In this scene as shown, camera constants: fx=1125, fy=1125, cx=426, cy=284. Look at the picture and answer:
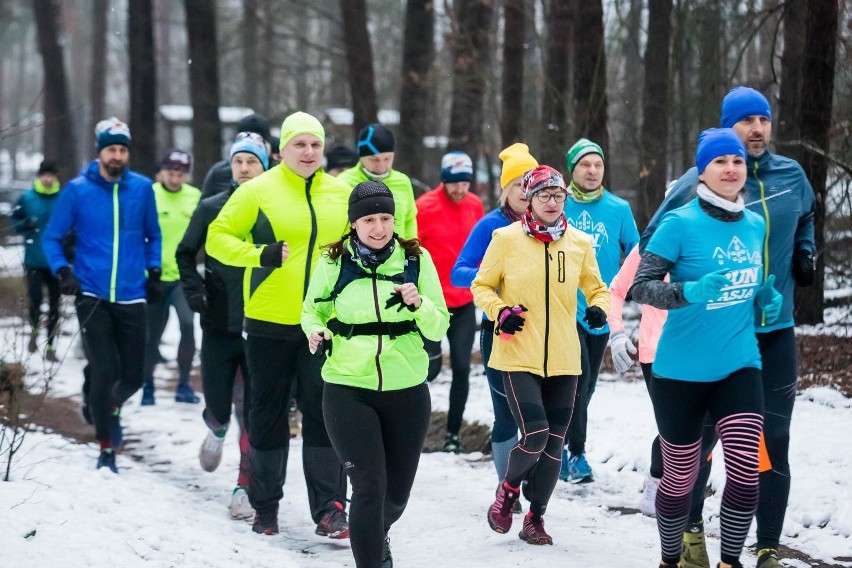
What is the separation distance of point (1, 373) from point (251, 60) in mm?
29051

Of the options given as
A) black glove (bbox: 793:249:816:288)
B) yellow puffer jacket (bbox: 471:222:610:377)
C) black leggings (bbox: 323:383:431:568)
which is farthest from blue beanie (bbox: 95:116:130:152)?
black glove (bbox: 793:249:816:288)

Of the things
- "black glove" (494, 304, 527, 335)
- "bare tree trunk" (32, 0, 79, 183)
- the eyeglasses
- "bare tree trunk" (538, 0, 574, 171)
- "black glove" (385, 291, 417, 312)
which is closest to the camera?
"black glove" (385, 291, 417, 312)

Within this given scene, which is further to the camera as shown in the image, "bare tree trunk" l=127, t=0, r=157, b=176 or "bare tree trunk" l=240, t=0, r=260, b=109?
"bare tree trunk" l=240, t=0, r=260, b=109

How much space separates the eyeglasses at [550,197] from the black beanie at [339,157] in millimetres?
4665

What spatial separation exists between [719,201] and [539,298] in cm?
130

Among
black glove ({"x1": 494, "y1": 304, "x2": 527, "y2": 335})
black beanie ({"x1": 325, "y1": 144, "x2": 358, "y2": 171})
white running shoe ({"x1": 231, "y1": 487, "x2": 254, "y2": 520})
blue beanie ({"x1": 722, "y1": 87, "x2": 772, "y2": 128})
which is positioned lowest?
white running shoe ({"x1": 231, "y1": 487, "x2": 254, "y2": 520})

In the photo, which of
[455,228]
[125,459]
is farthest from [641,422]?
[125,459]

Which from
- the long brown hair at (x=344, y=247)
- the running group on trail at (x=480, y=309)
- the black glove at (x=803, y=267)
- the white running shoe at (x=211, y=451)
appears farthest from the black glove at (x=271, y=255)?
the black glove at (x=803, y=267)

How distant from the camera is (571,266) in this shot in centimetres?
618

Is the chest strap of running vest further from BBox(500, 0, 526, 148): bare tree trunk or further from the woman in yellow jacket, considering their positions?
BBox(500, 0, 526, 148): bare tree trunk

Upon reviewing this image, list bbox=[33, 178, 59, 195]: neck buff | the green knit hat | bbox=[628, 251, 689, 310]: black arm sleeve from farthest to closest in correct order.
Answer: bbox=[33, 178, 59, 195]: neck buff, the green knit hat, bbox=[628, 251, 689, 310]: black arm sleeve

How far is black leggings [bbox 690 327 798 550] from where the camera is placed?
547 centimetres

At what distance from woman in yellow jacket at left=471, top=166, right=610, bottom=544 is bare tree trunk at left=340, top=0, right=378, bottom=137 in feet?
39.2

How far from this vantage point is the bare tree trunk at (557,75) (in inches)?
559
